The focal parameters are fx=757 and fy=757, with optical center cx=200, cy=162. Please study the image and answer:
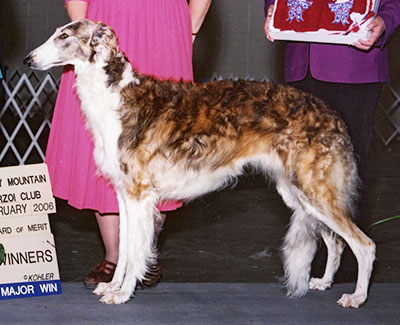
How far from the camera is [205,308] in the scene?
341cm

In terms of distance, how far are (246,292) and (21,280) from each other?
107 centimetres

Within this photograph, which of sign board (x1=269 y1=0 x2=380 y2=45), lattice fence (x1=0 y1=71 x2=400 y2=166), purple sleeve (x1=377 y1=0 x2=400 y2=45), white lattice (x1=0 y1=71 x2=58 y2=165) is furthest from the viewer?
lattice fence (x1=0 y1=71 x2=400 y2=166)

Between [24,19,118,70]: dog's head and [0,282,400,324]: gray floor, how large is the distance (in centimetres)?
107

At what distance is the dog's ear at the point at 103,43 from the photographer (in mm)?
3312

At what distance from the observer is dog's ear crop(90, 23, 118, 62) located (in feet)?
10.9

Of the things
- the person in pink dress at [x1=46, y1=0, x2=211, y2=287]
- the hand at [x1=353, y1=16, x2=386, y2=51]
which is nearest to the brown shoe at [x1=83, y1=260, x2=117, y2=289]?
the person in pink dress at [x1=46, y1=0, x2=211, y2=287]

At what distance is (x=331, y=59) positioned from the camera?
368 cm

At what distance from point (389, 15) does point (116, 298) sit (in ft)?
6.00

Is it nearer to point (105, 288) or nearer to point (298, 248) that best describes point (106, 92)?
point (105, 288)

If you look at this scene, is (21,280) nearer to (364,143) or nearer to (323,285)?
(323,285)

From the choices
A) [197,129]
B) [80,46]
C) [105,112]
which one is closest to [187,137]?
[197,129]

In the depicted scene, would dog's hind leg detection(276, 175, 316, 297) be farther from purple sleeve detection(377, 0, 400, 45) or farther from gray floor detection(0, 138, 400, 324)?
purple sleeve detection(377, 0, 400, 45)

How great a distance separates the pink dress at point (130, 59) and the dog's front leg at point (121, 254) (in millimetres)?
261

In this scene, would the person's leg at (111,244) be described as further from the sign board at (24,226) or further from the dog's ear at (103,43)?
the dog's ear at (103,43)
